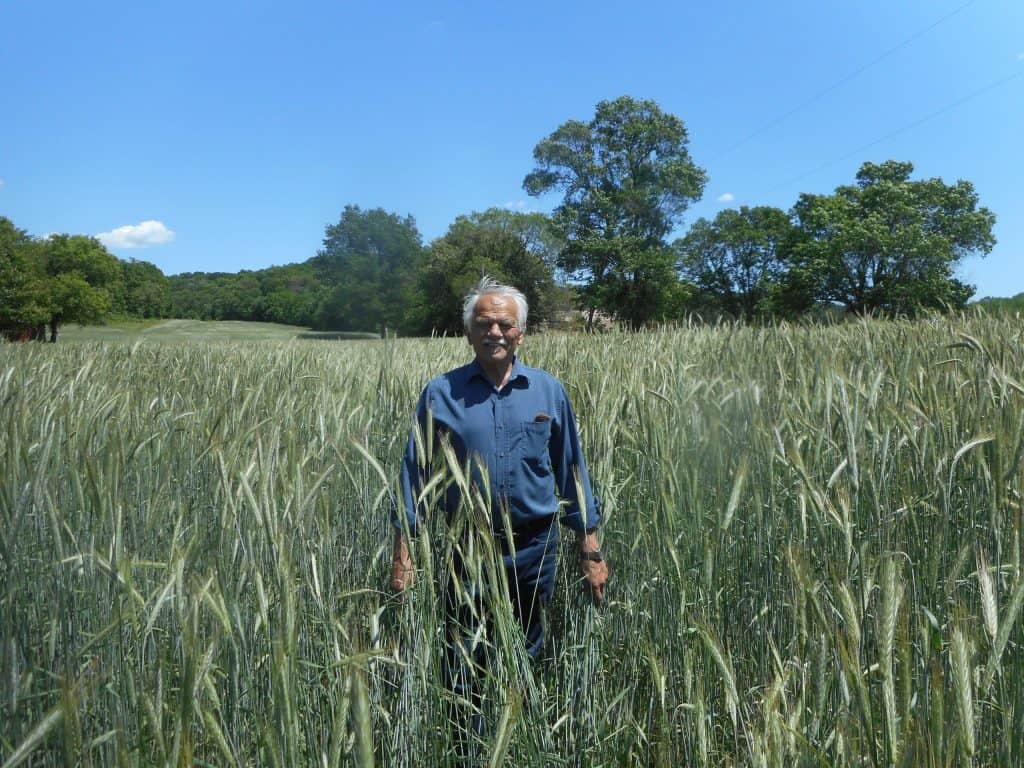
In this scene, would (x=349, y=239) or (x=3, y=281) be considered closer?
(x=3, y=281)

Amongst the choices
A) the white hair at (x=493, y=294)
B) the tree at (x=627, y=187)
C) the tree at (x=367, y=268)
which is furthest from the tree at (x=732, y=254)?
the white hair at (x=493, y=294)

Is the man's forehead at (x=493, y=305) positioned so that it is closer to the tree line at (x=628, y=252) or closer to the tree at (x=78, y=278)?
the tree line at (x=628, y=252)

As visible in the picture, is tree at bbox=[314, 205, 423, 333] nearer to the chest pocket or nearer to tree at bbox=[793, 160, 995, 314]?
tree at bbox=[793, 160, 995, 314]

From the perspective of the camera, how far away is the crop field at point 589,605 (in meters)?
0.84

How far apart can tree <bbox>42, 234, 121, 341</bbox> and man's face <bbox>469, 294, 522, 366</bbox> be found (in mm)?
43756

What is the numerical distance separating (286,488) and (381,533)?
792 millimetres

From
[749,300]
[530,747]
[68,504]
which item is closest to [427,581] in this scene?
[530,747]

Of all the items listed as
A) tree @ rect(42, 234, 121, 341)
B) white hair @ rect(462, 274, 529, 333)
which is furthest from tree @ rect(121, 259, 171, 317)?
white hair @ rect(462, 274, 529, 333)

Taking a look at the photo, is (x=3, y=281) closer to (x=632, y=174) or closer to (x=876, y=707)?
(x=632, y=174)

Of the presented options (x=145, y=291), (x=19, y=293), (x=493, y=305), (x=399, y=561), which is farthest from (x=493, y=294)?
(x=145, y=291)

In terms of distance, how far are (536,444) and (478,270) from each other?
41.2 m

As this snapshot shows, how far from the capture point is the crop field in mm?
839

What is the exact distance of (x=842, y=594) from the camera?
775mm

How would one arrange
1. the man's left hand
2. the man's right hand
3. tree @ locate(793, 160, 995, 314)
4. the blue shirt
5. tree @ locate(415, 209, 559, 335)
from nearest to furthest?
the man's right hand
the man's left hand
the blue shirt
tree @ locate(793, 160, 995, 314)
tree @ locate(415, 209, 559, 335)
